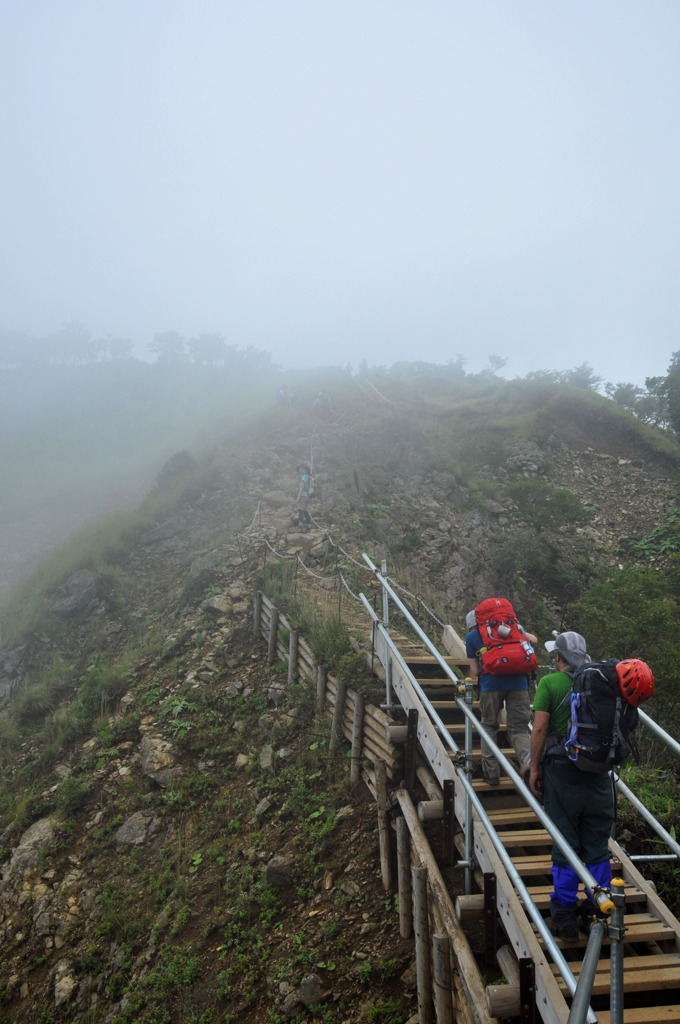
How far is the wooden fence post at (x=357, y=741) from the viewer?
612cm

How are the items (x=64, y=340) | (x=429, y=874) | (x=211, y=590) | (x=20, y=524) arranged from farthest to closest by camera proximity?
1. (x=64, y=340)
2. (x=20, y=524)
3. (x=211, y=590)
4. (x=429, y=874)

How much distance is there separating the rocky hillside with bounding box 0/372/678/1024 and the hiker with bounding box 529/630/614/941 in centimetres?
167

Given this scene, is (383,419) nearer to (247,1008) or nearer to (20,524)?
(20,524)

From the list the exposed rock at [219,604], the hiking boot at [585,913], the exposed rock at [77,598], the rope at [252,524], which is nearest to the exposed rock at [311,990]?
the hiking boot at [585,913]

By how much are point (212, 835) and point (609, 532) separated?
13.7 meters

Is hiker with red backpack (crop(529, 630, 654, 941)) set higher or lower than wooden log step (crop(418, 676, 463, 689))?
higher

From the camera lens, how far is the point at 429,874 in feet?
14.1

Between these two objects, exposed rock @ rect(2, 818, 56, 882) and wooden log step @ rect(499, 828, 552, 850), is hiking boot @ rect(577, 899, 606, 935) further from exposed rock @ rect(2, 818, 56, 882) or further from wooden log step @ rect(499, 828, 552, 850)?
exposed rock @ rect(2, 818, 56, 882)

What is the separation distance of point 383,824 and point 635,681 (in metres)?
3.19

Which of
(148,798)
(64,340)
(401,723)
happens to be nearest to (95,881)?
(148,798)

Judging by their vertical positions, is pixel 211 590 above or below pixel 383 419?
below

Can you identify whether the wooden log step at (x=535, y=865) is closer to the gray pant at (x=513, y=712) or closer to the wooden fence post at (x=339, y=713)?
the gray pant at (x=513, y=712)

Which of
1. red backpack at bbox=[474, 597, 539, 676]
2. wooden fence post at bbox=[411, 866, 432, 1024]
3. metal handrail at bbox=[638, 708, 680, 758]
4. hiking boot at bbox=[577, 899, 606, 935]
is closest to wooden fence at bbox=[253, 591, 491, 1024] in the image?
wooden fence post at bbox=[411, 866, 432, 1024]

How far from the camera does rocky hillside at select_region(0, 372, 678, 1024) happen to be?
16.3ft
